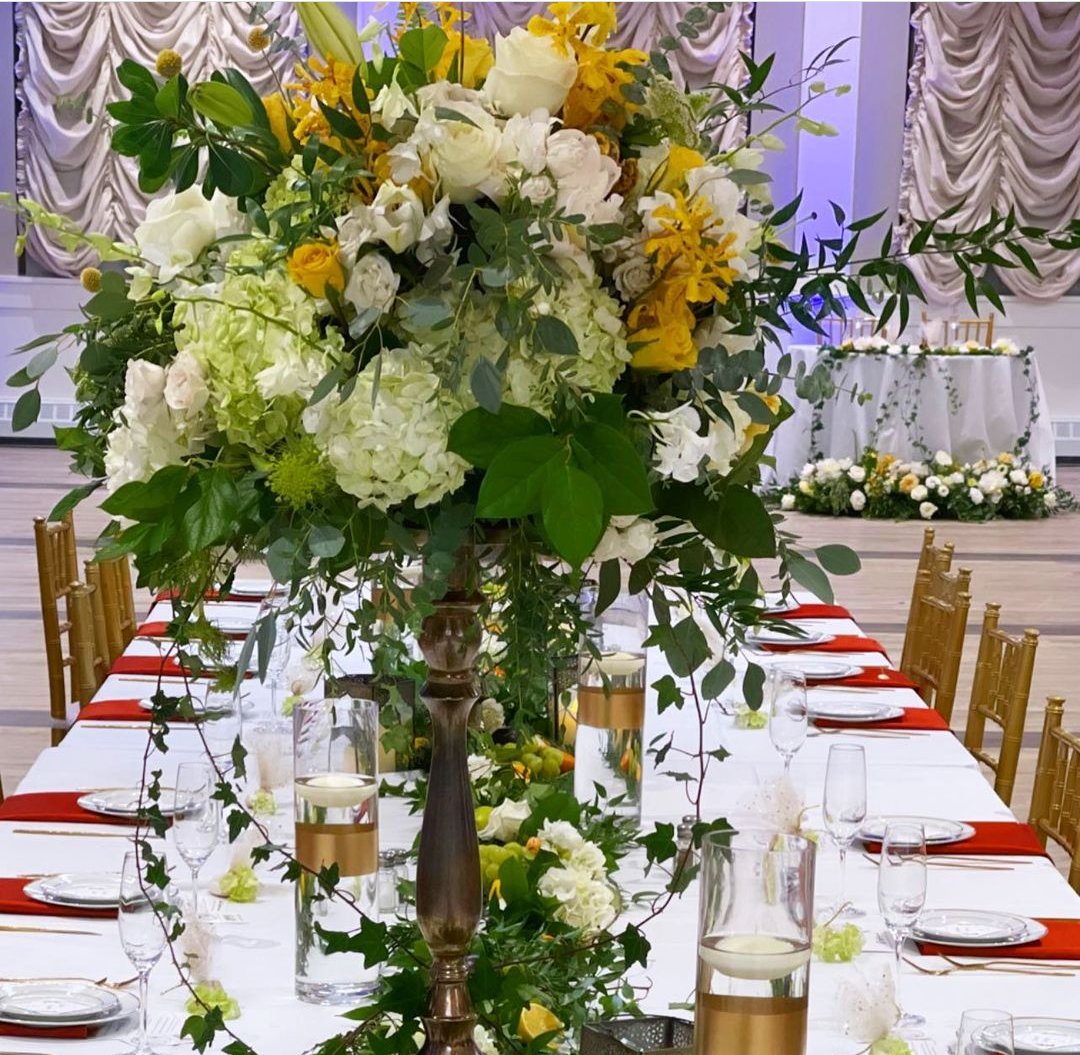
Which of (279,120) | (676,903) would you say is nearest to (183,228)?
(279,120)

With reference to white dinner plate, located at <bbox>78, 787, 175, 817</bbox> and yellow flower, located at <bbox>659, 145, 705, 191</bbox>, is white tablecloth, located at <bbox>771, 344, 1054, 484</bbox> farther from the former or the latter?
yellow flower, located at <bbox>659, 145, 705, 191</bbox>

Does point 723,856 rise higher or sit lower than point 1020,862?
higher

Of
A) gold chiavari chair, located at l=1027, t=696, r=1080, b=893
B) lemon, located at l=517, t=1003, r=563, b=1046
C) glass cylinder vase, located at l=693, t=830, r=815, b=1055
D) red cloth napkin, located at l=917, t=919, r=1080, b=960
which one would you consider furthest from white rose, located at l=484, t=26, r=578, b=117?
gold chiavari chair, located at l=1027, t=696, r=1080, b=893

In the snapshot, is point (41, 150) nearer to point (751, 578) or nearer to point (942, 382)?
point (942, 382)

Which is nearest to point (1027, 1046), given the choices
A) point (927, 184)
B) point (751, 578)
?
point (751, 578)

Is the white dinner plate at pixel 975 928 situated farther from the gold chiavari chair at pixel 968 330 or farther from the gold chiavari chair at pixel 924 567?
the gold chiavari chair at pixel 968 330

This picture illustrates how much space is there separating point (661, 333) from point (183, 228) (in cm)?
35

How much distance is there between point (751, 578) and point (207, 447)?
40cm

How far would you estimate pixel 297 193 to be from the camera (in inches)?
43.9

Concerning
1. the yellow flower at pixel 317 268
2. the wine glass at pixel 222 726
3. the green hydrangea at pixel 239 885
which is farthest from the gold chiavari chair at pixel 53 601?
the yellow flower at pixel 317 268

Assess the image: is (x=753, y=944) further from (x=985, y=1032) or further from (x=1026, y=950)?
(x=1026, y=950)

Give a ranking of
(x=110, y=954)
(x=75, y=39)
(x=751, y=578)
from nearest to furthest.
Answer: (x=751, y=578)
(x=110, y=954)
(x=75, y=39)

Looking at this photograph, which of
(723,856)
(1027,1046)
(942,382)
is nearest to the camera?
(723,856)

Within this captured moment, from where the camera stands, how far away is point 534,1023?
1327mm
